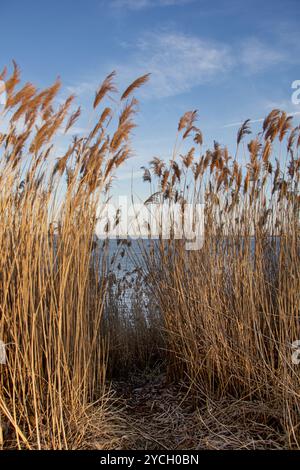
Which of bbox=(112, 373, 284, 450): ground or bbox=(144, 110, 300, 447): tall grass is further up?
bbox=(144, 110, 300, 447): tall grass

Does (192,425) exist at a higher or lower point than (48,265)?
lower

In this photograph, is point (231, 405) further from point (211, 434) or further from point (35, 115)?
point (35, 115)

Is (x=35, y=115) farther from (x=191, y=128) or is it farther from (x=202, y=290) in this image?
(x=202, y=290)

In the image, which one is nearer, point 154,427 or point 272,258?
point 154,427

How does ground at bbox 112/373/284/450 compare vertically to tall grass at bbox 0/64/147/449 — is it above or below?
below

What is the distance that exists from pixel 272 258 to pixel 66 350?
5.53ft

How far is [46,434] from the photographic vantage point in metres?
2.36

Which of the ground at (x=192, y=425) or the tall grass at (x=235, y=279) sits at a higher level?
the tall grass at (x=235, y=279)

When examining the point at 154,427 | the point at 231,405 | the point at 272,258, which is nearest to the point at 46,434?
the point at 154,427

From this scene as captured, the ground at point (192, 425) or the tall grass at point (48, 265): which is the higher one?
the tall grass at point (48, 265)

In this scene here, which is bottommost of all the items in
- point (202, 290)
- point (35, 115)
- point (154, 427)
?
point (154, 427)

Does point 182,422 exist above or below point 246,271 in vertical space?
below
